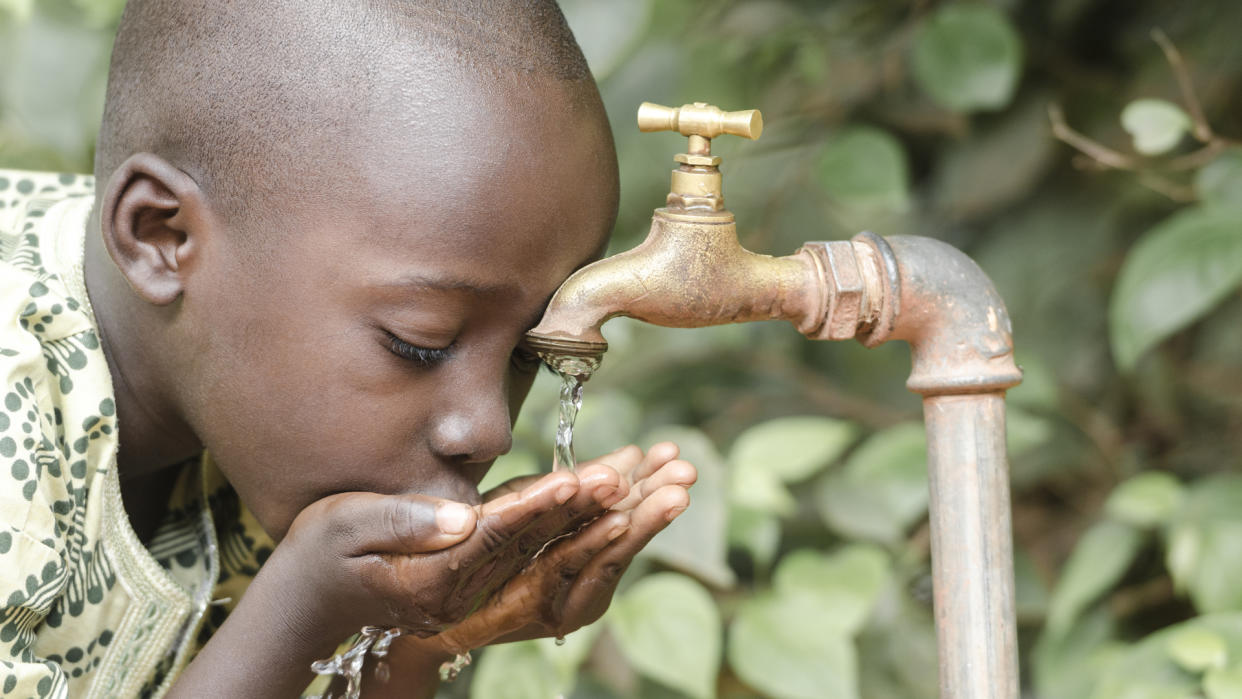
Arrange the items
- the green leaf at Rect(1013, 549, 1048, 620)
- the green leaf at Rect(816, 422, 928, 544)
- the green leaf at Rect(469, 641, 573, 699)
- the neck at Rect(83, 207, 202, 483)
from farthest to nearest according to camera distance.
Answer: the green leaf at Rect(1013, 549, 1048, 620), the green leaf at Rect(816, 422, 928, 544), the green leaf at Rect(469, 641, 573, 699), the neck at Rect(83, 207, 202, 483)

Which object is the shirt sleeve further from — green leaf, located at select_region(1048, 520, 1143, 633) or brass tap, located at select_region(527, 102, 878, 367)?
green leaf, located at select_region(1048, 520, 1143, 633)

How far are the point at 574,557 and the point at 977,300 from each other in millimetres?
330

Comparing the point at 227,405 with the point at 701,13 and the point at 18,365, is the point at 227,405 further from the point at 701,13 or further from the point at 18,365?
the point at 701,13

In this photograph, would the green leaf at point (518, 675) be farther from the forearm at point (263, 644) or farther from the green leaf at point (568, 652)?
the forearm at point (263, 644)

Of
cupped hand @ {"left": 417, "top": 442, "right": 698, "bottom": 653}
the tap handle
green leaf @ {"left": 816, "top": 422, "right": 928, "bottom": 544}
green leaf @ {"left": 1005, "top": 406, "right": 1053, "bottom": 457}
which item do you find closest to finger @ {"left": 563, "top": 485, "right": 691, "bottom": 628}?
cupped hand @ {"left": 417, "top": 442, "right": 698, "bottom": 653}

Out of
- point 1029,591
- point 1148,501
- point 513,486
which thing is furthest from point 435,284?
point 1029,591

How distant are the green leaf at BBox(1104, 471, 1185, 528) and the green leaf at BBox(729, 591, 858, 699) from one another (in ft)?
1.14

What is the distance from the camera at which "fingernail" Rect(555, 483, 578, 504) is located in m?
0.73

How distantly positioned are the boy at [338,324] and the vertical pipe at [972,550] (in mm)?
186

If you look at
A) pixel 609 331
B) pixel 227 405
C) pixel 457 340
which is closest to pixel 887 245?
pixel 457 340

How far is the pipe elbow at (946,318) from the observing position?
0.84 meters

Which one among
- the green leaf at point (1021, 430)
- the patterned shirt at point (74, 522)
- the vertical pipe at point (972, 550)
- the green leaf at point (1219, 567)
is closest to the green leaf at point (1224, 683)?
the green leaf at point (1219, 567)

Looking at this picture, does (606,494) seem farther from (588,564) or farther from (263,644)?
(263,644)

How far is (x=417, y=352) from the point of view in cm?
82
